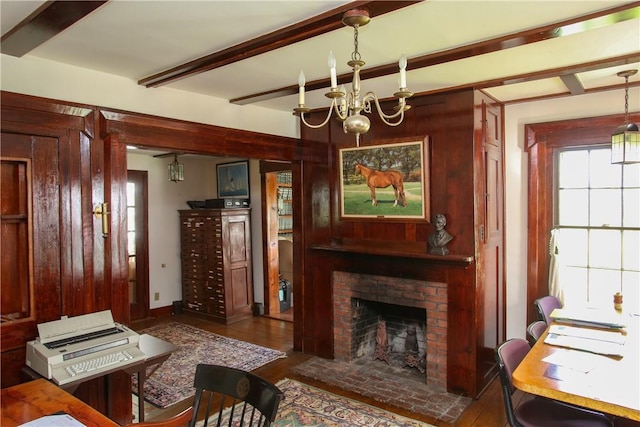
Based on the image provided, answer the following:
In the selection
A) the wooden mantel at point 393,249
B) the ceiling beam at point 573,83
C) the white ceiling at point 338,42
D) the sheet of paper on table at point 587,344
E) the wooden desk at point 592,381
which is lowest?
the wooden desk at point 592,381

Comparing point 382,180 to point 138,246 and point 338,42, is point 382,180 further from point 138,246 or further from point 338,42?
point 138,246

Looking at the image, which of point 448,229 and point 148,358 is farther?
point 448,229

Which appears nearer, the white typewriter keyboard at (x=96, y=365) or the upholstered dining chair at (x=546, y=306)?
the white typewriter keyboard at (x=96, y=365)

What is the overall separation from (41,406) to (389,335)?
3026 mm

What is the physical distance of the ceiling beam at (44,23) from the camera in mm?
1781

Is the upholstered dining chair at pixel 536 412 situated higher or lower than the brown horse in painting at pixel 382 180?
lower

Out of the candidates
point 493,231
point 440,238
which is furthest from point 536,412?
point 493,231

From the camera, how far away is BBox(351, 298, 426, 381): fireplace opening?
155 inches

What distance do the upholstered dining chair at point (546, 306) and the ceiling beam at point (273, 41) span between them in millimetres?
2467

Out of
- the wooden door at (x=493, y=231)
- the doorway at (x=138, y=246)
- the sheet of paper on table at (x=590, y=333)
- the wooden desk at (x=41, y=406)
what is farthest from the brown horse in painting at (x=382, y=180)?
the doorway at (x=138, y=246)

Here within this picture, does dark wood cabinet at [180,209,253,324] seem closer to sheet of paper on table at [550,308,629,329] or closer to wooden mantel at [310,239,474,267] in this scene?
wooden mantel at [310,239,474,267]

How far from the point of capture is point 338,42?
2.36 m

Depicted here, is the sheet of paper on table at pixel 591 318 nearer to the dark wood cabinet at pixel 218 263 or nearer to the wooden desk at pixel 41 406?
the wooden desk at pixel 41 406

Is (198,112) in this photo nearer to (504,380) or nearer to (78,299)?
(78,299)
